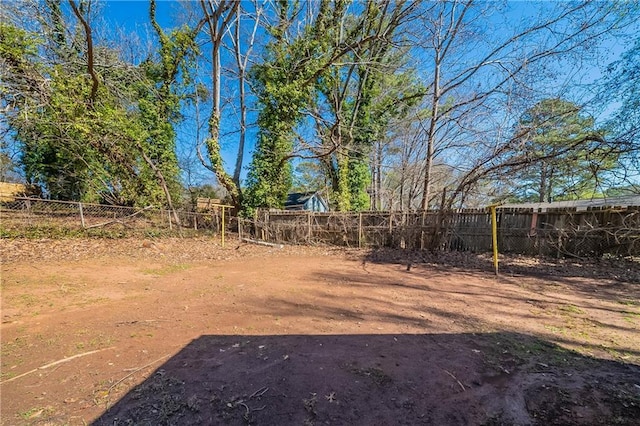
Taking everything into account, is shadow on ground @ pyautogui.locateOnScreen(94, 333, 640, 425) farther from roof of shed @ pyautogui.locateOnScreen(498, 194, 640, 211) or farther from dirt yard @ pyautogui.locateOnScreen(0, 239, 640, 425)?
roof of shed @ pyautogui.locateOnScreen(498, 194, 640, 211)

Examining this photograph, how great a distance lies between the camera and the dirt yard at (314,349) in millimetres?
1755

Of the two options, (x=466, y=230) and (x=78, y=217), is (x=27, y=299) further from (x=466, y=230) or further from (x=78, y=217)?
(x=466, y=230)

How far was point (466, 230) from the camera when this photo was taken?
8.41 m

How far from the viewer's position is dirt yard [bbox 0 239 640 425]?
1755mm

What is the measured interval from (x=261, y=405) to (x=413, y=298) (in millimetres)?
3251

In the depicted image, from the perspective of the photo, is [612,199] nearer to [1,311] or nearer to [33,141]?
[1,311]

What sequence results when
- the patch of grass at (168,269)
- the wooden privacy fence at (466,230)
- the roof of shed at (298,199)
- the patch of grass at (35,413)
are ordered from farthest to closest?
the roof of shed at (298,199) < the wooden privacy fence at (466,230) < the patch of grass at (168,269) < the patch of grass at (35,413)

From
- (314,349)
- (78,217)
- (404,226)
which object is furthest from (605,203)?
(78,217)

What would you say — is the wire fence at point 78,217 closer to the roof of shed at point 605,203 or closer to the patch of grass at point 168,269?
the patch of grass at point 168,269

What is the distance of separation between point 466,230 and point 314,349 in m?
7.67

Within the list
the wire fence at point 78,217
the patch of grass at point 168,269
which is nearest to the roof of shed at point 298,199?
the wire fence at point 78,217

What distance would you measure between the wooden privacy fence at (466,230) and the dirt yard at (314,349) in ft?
4.94

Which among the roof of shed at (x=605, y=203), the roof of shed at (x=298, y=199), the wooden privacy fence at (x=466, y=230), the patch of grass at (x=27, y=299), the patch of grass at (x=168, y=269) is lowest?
the patch of grass at (x=168, y=269)

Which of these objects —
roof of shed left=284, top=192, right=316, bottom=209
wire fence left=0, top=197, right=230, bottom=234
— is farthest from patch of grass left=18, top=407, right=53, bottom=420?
roof of shed left=284, top=192, right=316, bottom=209
